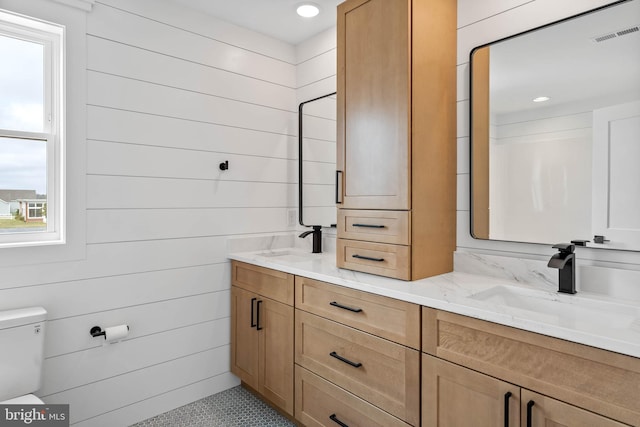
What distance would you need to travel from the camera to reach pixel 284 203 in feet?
9.43

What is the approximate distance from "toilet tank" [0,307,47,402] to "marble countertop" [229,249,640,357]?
3.95 feet

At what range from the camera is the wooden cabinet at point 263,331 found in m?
2.08

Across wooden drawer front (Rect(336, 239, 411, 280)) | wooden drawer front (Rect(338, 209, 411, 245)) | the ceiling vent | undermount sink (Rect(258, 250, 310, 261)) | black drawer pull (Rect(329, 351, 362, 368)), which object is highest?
the ceiling vent

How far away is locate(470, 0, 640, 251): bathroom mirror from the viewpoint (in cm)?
144

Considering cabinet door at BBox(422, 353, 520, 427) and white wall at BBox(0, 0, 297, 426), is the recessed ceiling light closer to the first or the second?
white wall at BBox(0, 0, 297, 426)

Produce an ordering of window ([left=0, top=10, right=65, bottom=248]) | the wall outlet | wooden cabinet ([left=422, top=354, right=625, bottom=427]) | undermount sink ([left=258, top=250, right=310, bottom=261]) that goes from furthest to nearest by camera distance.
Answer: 1. the wall outlet
2. undermount sink ([left=258, top=250, right=310, bottom=261])
3. window ([left=0, top=10, right=65, bottom=248])
4. wooden cabinet ([left=422, top=354, right=625, bottom=427])

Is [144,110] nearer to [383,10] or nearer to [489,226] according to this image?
[383,10]

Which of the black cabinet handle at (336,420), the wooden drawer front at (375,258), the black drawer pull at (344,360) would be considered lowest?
the black cabinet handle at (336,420)

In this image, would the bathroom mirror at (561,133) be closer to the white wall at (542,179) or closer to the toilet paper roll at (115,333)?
the white wall at (542,179)

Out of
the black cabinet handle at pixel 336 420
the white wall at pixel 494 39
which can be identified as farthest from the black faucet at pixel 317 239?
the black cabinet handle at pixel 336 420

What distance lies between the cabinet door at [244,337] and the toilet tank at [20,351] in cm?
104

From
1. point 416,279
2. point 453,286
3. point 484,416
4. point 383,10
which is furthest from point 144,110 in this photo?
point 484,416

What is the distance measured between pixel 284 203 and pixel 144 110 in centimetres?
113

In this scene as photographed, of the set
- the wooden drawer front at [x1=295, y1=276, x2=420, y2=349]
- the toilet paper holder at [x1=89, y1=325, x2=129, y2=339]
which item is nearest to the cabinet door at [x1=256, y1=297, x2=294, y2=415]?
the wooden drawer front at [x1=295, y1=276, x2=420, y2=349]
